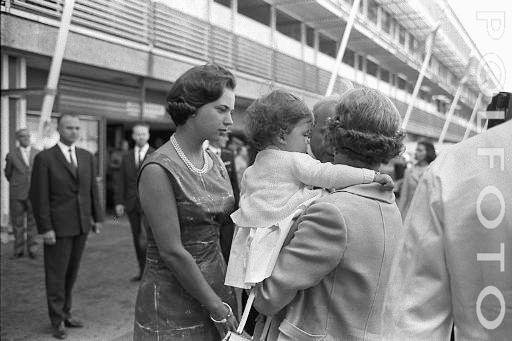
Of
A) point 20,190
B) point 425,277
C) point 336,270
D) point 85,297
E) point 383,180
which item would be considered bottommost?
point 85,297

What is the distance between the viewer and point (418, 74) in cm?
199

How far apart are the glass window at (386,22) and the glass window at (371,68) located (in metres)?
0.23

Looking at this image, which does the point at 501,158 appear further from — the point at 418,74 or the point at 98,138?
the point at 98,138

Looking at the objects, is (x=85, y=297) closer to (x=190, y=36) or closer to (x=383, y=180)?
(x=190, y=36)

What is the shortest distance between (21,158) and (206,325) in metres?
6.65

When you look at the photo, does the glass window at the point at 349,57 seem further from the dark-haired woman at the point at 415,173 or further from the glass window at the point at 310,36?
the dark-haired woman at the point at 415,173

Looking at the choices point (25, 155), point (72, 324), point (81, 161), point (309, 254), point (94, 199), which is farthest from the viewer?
point (25, 155)

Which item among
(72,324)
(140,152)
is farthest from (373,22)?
(140,152)

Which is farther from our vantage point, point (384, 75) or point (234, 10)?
point (234, 10)

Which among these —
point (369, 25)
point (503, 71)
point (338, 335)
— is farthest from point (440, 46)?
point (338, 335)

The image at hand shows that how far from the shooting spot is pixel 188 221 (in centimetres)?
181

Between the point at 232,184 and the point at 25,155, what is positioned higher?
the point at 25,155

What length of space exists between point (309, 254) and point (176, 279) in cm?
63

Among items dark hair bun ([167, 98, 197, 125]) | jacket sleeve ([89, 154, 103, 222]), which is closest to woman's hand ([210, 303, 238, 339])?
dark hair bun ([167, 98, 197, 125])
